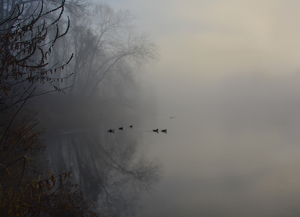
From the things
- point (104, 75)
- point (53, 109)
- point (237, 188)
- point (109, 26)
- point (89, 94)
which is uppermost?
point (109, 26)

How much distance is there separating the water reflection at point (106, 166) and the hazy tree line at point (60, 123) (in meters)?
0.02

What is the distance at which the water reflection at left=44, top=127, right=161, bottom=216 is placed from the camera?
5531 mm

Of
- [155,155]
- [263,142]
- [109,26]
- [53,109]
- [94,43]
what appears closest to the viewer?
[155,155]

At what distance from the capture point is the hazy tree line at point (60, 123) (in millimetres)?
2598

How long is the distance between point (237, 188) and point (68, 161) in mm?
5466

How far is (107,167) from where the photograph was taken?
7.92 meters

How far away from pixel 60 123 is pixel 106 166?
9456 mm

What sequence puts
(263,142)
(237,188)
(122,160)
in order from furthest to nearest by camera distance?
(263,142) < (122,160) < (237,188)

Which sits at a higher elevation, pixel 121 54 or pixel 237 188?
pixel 121 54

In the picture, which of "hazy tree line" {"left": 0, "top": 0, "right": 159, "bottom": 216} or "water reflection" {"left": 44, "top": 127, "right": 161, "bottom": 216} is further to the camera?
"water reflection" {"left": 44, "top": 127, "right": 161, "bottom": 216}

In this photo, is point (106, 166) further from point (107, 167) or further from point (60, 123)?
point (60, 123)

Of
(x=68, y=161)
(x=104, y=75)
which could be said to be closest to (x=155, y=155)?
(x=68, y=161)

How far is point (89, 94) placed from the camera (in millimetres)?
22641

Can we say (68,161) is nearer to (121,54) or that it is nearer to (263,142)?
(263,142)
